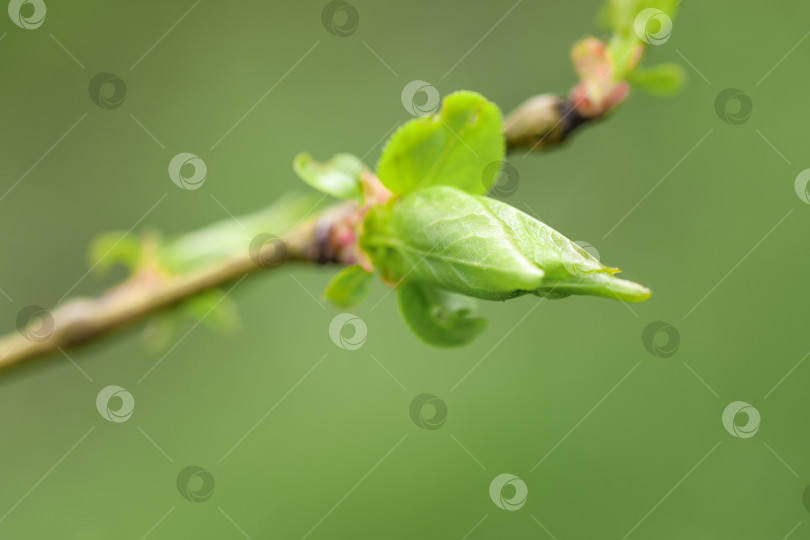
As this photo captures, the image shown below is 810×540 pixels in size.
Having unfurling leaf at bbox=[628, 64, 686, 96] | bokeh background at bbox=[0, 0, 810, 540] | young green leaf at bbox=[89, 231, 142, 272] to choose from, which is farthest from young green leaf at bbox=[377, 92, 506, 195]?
bokeh background at bbox=[0, 0, 810, 540]

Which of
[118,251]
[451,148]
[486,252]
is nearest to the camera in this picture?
[486,252]

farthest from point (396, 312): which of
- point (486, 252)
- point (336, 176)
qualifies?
point (486, 252)

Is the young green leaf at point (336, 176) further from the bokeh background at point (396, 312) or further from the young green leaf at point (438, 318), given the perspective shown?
the bokeh background at point (396, 312)

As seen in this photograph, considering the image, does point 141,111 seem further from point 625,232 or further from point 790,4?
point 790,4

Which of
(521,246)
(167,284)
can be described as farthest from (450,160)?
(167,284)

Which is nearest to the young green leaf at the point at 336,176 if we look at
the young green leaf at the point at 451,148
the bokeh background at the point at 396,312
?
the young green leaf at the point at 451,148

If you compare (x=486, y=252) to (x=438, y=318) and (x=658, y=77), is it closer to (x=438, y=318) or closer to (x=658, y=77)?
(x=438, y=318)
